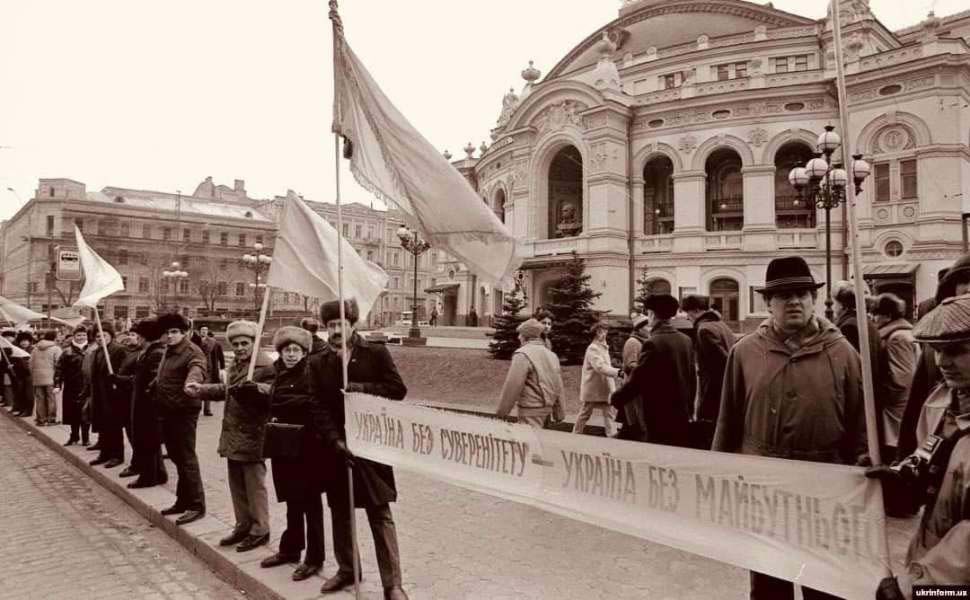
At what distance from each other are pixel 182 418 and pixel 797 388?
19.0 ft

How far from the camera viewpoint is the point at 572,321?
62.5 feet

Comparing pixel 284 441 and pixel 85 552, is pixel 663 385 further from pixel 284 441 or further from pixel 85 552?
pixel 85 552

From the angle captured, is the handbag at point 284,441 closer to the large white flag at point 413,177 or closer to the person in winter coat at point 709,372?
the large white flag at point 413,177

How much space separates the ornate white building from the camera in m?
29.0

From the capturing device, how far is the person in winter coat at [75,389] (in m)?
10.9

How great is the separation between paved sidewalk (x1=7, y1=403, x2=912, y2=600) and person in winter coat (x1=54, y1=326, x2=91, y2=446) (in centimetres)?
456

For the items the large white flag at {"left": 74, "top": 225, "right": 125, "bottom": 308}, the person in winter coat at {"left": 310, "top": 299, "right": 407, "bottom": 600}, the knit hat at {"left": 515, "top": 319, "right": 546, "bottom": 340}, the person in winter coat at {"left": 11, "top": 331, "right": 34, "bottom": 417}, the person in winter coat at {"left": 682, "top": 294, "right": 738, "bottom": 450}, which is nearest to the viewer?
the person in winter coat at {"left": 310, "top": 299, "right": 407, "bottom": 600}

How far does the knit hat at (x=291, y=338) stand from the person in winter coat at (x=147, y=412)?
2.81 m

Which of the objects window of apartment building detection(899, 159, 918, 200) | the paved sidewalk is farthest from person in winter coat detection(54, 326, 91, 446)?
window of apartment building detection(899, 159, 918, 200)

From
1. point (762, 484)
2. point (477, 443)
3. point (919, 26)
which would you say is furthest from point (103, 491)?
point (919, 26)

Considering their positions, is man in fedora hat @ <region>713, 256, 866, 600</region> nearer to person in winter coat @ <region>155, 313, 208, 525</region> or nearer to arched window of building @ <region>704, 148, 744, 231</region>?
person in winter coat @ <region>155, 313, 208, 525</region>

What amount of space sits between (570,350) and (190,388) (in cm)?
1425

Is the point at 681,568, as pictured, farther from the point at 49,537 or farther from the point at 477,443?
the point at 49,537

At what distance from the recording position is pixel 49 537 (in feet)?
20.6
